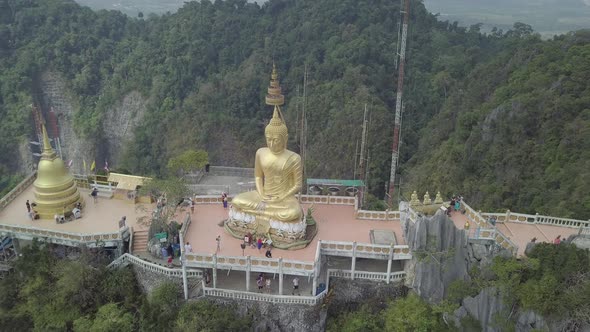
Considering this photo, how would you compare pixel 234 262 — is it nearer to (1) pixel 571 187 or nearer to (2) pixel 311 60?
(1) pixel 571 187

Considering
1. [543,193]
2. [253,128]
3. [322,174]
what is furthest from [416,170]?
[253,128]

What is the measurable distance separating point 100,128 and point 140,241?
42.1m

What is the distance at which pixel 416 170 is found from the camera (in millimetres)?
43281

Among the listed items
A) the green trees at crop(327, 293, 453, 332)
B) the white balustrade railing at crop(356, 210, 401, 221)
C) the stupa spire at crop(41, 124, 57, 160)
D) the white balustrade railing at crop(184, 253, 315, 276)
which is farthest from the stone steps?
the white balustrade railing at crop(356, 210, 401, 221)

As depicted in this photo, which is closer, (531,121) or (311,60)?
(531,121)

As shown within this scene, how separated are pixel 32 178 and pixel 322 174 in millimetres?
25800

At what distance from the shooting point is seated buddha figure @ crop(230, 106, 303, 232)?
2203cm

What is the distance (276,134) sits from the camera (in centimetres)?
2197

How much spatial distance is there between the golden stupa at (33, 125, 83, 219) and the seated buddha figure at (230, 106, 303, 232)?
830 centimetres

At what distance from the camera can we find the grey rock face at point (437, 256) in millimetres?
19828

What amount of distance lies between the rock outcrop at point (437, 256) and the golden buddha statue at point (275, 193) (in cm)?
489

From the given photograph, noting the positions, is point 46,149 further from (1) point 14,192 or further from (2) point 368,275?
(2) point 368,275

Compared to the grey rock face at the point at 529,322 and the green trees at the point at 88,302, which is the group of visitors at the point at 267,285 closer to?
the green trees at the point at 88,302

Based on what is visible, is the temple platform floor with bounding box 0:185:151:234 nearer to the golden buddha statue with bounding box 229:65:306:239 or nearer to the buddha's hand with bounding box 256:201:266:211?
the golden buddha statue with bounding box 229:65:306:239
